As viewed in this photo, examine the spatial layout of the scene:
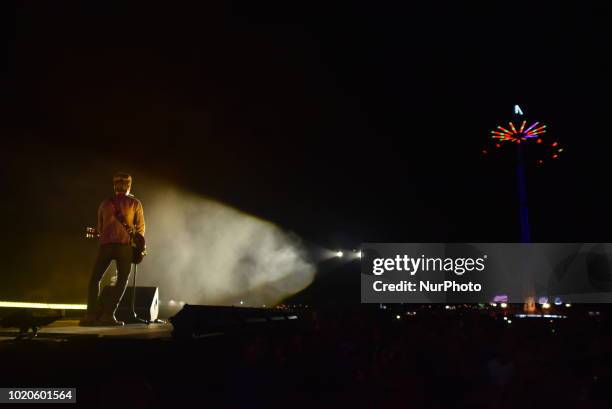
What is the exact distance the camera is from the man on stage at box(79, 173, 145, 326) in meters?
15.3

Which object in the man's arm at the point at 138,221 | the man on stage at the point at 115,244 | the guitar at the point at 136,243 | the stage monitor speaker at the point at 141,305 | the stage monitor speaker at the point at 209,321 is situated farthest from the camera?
the stage monitor speaker at the point at 141,305

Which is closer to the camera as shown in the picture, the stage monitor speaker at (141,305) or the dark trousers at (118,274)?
the dark trousers at (118,274)

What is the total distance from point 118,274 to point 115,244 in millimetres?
949

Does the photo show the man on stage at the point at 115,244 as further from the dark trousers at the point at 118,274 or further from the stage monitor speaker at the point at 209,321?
the stage monitor speaker at the point at 209,321

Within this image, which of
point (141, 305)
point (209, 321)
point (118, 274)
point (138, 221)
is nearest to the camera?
point (209, 321)

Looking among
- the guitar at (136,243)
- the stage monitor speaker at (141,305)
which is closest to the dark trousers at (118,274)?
the guitar at (136,243)

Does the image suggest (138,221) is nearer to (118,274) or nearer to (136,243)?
(136,243)

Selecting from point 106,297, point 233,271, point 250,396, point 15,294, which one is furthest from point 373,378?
point 233,271

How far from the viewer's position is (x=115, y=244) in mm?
15672

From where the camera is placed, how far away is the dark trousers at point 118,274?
15273 millimetres

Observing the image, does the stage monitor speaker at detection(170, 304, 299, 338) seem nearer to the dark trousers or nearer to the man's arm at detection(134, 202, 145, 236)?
the dark trousers

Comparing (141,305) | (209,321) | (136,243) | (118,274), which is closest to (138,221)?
(136,243)

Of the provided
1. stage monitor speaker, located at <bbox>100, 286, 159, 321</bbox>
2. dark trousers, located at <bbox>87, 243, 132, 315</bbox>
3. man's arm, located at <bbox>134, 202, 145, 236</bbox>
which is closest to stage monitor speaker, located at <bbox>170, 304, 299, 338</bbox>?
dark trousers, located at <bbox>87, 243, 132, 315</bbox>

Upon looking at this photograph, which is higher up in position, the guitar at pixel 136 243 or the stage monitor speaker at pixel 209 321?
the guitar at pixel 136 243
